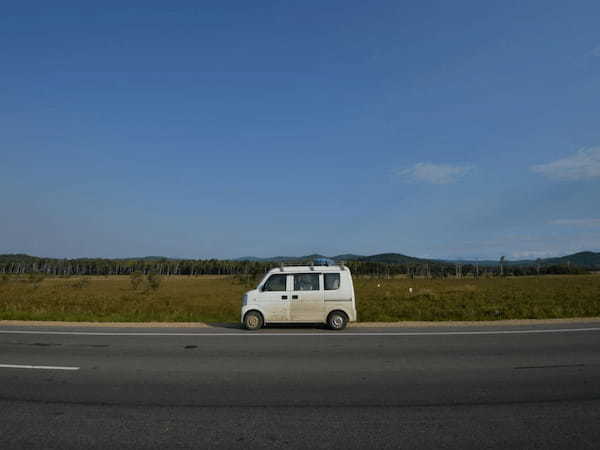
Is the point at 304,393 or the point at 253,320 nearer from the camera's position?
the point at 304,393

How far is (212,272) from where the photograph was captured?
17838 centimetres

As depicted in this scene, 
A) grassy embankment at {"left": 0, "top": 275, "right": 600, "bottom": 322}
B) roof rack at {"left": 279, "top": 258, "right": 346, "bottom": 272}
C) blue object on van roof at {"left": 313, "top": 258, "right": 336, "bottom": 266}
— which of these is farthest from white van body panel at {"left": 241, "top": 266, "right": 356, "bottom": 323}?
grassy embankment at {"left": 0, "top": 275, "right": 600, "bottom": 322}

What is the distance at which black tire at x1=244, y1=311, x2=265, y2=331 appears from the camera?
1259cm

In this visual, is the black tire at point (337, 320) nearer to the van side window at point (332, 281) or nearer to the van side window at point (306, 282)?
the van side window at point (332, 281)

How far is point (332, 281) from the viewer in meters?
12.6

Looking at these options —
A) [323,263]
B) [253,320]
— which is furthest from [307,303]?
[253,320]

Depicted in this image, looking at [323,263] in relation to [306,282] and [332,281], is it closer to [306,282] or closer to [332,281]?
[332,281]

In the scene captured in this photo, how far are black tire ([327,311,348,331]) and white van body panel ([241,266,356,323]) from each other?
4.5 inches

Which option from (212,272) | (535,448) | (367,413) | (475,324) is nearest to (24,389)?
(367,413)

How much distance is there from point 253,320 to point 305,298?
186 cm

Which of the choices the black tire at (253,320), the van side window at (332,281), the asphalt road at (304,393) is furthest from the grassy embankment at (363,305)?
the asphalt road at (304,393)

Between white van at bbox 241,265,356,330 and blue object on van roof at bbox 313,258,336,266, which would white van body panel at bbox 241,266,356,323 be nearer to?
white van at bbox 241,265,356,330

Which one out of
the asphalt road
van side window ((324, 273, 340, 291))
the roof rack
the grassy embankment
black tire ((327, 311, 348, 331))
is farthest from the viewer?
the grassy embankment

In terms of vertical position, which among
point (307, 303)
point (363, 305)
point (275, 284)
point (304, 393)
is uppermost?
point (275, 284)
